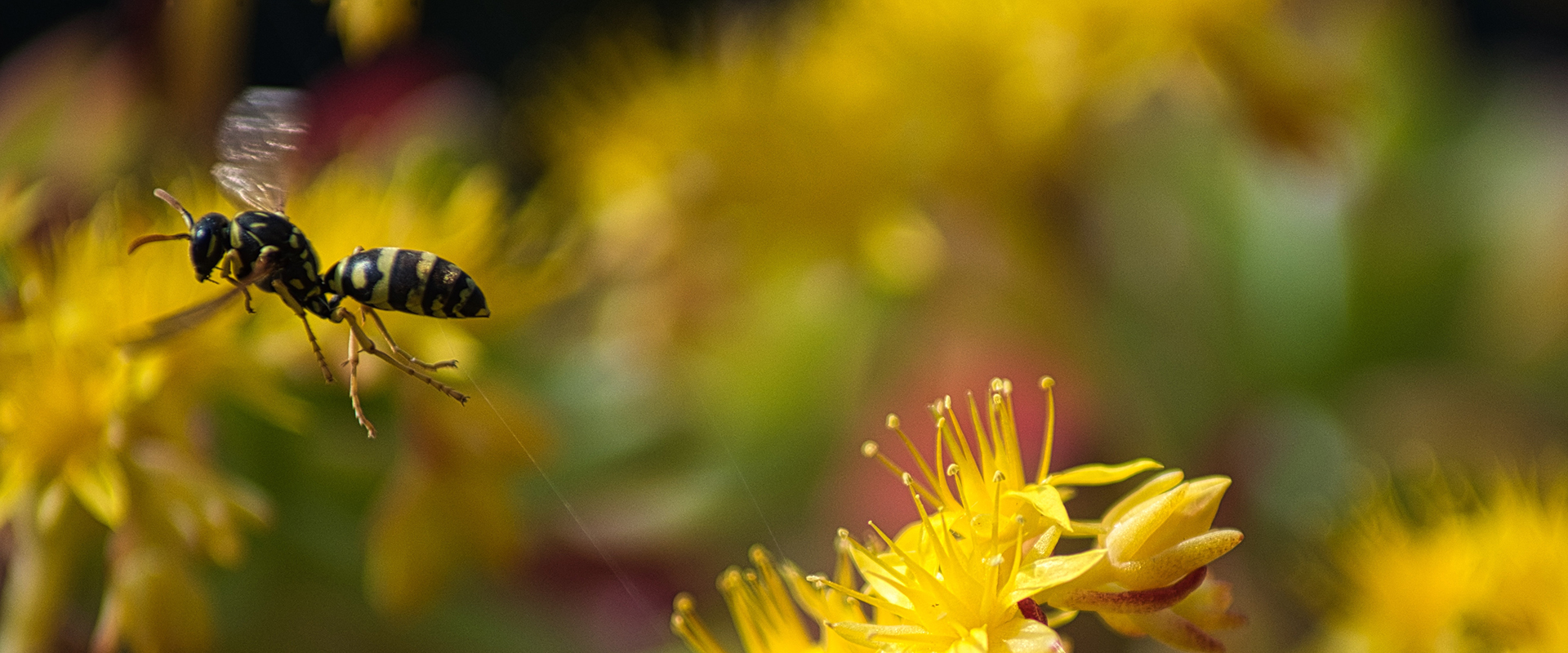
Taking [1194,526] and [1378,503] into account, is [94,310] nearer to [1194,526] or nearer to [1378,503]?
[1194,526]

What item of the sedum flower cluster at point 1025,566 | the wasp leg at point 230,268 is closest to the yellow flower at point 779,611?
the sedum flower cluster at point 1025,566

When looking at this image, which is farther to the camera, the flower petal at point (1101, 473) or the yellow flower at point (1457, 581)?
the yellow flower at point (1457, 581)

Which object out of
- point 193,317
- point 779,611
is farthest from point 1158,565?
point 193,317

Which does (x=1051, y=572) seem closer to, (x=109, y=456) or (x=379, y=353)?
(x=379, y=353)

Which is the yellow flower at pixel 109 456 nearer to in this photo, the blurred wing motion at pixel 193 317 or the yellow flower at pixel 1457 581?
the blurred wing motion at pixel 193 317

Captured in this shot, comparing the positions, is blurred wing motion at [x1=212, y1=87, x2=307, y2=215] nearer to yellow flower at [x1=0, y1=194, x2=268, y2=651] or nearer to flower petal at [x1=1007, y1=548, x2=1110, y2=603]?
yellow flower at [x1=0, y1=194, x2=268, y2=651]

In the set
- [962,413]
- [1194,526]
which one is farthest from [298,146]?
[962,413]

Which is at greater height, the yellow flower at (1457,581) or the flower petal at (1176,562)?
the flower petal at (1176,562)
